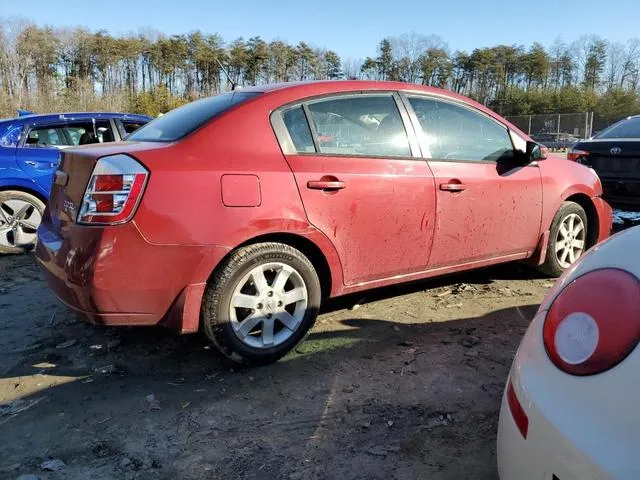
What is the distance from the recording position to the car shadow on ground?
2.33 m

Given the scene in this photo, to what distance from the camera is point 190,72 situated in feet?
183

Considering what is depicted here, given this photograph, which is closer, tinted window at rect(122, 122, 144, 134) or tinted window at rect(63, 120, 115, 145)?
tinted window at rect(63, 120, 115, 145)

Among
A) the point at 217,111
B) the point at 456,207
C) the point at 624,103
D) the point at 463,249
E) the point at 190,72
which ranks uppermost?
the point at 190,72

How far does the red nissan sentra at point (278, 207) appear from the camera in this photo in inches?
108

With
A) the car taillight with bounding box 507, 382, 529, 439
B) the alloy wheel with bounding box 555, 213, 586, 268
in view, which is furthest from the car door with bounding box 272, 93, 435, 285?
the car taillight with bounding box 507, 382, 529, 439

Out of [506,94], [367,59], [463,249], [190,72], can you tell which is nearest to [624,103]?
[506,94]

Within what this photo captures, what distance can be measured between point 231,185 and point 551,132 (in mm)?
33692

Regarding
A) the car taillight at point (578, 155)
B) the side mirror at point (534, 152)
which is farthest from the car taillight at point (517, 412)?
the car taillight at point (578, 155)

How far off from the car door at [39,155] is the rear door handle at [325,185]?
4.24m

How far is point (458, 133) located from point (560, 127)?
31.8 m

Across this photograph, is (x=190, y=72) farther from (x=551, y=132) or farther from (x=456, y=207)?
(x=456, y=207)

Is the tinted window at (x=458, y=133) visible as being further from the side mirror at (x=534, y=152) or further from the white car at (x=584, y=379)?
the white car at (x=584, y=379)

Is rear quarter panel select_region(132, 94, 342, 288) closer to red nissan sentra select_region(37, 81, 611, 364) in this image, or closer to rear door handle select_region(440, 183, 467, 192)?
red nissan sentra select_region(37, 81, 611, 364)

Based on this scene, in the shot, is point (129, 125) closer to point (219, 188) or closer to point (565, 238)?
point (219, 188)
